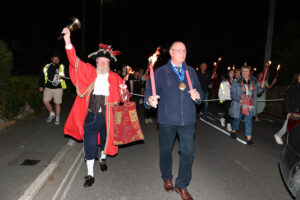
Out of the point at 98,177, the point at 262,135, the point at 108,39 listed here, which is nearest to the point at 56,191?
the point at 98,177

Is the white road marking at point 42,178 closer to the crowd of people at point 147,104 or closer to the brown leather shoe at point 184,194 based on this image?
the crowd of people at point 147,104

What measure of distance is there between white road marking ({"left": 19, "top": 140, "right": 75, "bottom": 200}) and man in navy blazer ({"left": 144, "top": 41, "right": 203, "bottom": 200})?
1878 millimetres

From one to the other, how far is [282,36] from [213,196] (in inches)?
739

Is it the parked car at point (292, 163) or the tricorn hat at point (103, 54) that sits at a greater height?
the tricorn hat at point (103, 54)

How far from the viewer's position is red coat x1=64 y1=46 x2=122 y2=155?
14.9 ft

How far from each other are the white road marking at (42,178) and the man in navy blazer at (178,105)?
1.88 metres

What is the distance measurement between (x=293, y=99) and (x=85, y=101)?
4681 millimetres

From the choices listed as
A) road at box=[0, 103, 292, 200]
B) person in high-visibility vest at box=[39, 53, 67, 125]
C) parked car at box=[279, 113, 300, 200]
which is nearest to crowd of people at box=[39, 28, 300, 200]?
road at box=[0, 103, 292, 200]

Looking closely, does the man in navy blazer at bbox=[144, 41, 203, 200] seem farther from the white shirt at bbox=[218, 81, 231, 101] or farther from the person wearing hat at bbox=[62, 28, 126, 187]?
the white shirt at bbox=[218, 81, 231, 101]

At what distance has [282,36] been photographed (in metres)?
20.1

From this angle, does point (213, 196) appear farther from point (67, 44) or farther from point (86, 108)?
point (67, 44)

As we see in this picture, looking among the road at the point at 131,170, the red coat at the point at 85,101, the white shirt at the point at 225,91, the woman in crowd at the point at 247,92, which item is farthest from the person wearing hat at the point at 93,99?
the white shirt at the point at 225,91

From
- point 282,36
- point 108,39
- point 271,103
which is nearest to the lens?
point 271,103

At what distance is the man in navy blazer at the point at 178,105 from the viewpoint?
3.98 metres
